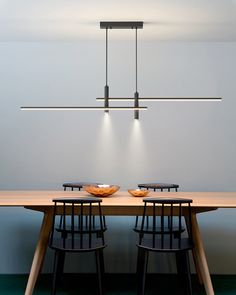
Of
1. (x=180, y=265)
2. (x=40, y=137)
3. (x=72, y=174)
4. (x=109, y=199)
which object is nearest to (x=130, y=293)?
(x=180, y=265)

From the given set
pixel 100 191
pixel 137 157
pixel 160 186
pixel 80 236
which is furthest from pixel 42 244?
pixel 137 157

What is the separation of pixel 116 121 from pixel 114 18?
1.23 m

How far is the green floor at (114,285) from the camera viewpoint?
147 inches

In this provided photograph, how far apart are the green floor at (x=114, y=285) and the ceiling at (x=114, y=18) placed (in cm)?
246

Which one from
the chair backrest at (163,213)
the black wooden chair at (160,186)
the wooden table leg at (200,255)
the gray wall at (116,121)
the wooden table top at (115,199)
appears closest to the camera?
the chair backrest at (163,213)

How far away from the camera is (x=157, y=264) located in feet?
14.3

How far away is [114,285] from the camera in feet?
12.9

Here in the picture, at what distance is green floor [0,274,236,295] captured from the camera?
147 inches

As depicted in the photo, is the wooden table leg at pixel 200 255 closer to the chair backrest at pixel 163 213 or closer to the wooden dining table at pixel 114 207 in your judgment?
the wooden dining table at pixel 114 207

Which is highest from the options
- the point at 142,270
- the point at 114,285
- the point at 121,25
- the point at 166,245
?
the point at 121,25

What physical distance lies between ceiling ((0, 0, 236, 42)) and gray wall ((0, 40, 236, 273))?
23 cm

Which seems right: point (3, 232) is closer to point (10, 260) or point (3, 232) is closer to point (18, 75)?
point (10, 260)

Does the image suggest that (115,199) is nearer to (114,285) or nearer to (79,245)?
(79,245)

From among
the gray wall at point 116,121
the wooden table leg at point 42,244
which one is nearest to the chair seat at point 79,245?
the wooden table leg at point 42,244
